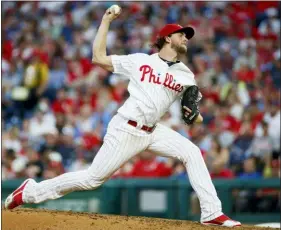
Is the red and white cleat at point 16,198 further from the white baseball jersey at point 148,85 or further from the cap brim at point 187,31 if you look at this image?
the cap brim at point 187,31

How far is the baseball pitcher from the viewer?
6.48 m

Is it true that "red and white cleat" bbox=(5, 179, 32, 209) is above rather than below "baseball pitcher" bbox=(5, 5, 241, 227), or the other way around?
below

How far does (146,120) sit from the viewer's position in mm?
6492

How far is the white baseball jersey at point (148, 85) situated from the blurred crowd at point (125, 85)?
412 cm

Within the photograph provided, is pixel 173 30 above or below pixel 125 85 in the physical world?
below

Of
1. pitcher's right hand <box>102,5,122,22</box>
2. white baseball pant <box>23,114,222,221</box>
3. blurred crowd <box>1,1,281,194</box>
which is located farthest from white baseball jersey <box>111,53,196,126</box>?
blurred crowd <box>1,1,281,194</box>

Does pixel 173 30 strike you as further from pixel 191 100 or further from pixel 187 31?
pixel 191 100

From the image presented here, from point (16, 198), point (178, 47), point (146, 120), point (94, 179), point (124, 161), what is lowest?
point (16, 198)

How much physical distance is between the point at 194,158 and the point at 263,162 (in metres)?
4.32

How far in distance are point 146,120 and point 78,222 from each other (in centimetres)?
98

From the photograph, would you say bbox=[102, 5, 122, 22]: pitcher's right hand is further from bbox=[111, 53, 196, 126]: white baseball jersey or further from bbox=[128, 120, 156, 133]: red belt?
bbox=[128, 120, 156, 133]: red belt

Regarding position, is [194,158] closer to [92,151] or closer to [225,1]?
[92,151]

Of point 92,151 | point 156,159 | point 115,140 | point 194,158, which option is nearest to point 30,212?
point 115,140

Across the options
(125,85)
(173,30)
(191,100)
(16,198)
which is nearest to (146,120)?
(191,100)
